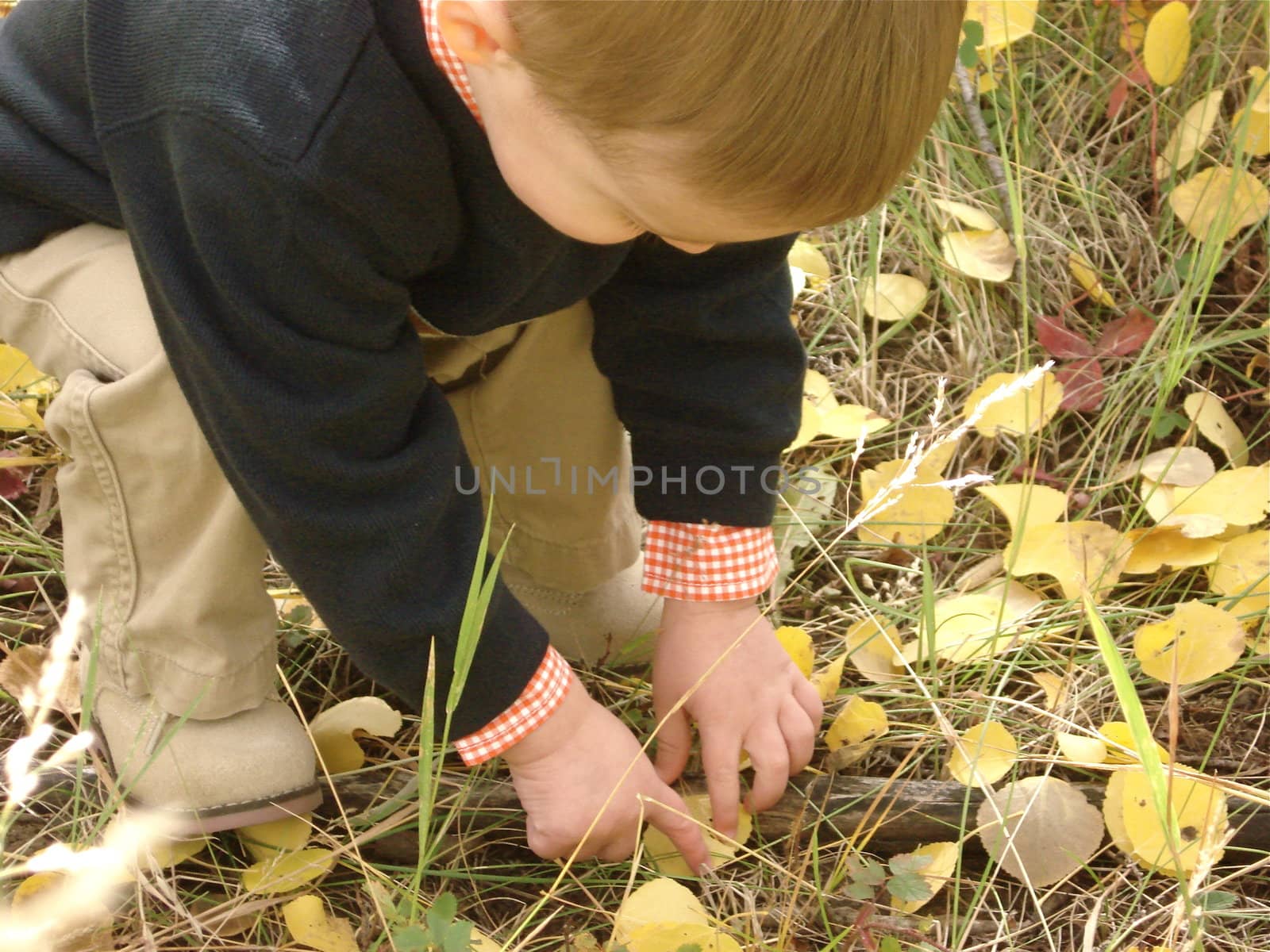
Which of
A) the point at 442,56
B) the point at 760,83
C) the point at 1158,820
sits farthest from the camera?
Answer: the point at 1158,820

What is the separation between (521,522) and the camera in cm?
123

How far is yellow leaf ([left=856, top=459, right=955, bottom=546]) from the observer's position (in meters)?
1.21

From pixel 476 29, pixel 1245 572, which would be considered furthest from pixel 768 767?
pixel 476 29

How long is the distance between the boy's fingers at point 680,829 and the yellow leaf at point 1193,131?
0.96 meters

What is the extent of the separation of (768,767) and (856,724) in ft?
0.32

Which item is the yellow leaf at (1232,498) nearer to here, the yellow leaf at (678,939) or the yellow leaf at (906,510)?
the yellow leaf at (906,510)

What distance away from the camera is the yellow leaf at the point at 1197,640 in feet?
3.27

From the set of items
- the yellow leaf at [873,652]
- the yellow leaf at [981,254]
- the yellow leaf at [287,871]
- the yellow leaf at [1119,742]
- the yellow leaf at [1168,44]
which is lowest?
the yellow leaf at [287,871]

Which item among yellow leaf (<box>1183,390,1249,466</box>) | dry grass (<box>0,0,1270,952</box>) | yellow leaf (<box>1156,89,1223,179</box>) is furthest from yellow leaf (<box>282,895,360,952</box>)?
yellow leaf (<box>1156,89,1223,179</box>)

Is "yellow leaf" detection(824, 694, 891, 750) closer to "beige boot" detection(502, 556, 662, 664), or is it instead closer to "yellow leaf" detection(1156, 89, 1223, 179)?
"beige boot" detection(502, 556, 662, 664)

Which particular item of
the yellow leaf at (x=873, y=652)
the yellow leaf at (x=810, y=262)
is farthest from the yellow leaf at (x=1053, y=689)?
the yellow leaf at (x=810, y=262)

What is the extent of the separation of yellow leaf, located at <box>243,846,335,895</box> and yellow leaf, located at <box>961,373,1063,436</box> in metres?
0.72

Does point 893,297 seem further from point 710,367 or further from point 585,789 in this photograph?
point 585,789

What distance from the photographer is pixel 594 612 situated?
4.08ft
